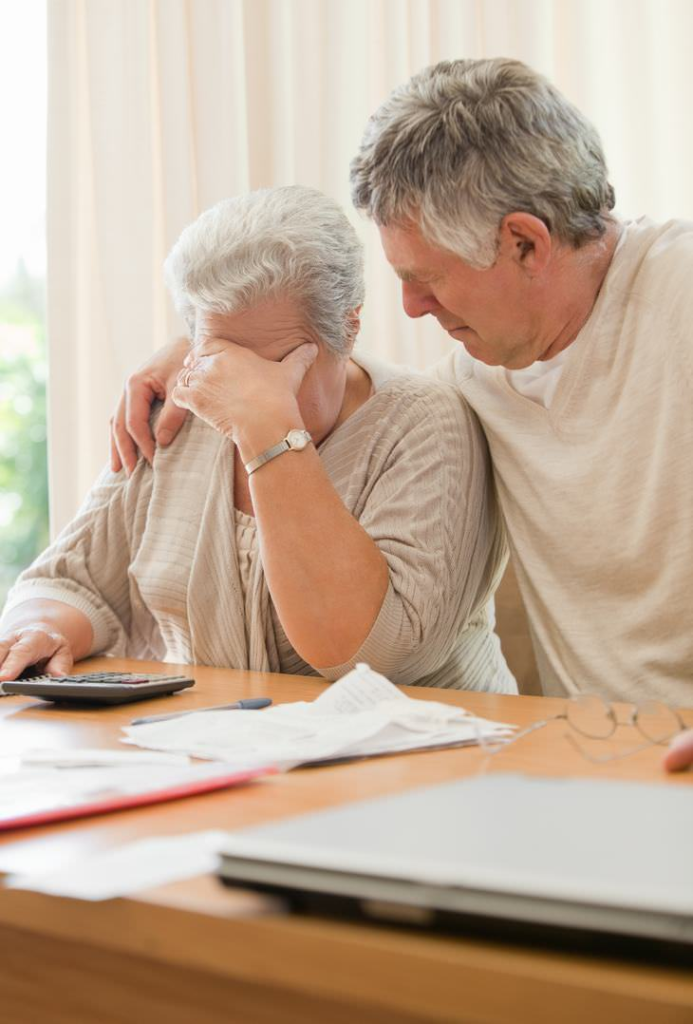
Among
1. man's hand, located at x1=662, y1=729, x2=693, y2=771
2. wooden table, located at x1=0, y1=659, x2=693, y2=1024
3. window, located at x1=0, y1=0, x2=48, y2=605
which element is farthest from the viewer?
window, located at x1=0, y1=0, x2=48, y2=605

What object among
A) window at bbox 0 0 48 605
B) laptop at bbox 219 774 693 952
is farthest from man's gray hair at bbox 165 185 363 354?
window at bbox 0 0 48 605

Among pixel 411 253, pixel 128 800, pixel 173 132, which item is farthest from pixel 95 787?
pixel 173 132

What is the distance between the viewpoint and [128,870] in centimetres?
55

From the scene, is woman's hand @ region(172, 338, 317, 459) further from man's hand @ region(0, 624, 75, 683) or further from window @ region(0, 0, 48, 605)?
window @ region(0, 0, 48, 605)

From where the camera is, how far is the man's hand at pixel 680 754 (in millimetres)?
751

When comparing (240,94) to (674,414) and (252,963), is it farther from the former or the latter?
(252,963)

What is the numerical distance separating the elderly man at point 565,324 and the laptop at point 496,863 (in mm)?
796

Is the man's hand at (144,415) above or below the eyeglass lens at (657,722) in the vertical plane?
above

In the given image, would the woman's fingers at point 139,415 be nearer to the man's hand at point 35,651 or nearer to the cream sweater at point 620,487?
the man's hand at point 35,651

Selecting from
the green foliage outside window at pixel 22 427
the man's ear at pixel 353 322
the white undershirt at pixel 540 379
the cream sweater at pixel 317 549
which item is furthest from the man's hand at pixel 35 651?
the green foliage outside window at pixel 22 427

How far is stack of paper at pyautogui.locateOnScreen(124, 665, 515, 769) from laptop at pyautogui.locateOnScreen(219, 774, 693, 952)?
0.85 ft

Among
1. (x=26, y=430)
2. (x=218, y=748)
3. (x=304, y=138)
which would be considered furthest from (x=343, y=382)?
(x=26, y=430)

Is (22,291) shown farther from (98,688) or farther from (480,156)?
(98,688)

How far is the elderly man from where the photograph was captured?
131cm
